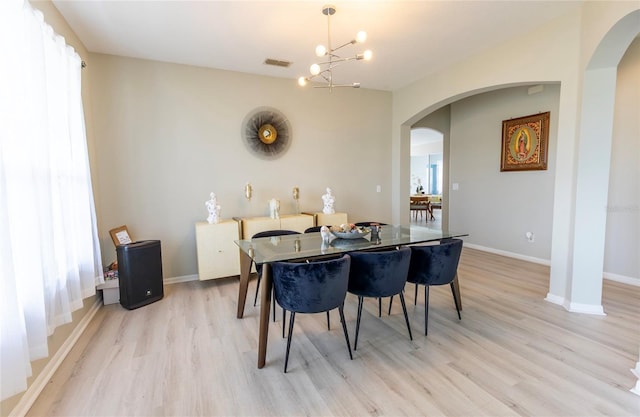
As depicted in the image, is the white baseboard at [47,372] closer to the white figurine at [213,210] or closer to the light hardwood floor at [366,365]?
the light hardwood floor at [366,365]

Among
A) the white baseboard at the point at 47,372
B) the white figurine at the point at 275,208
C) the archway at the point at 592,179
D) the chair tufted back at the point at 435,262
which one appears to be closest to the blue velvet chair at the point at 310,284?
the chair tufted back at the point at 435,262

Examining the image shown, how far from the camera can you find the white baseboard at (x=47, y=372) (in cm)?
161

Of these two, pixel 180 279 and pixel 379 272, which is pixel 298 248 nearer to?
pixel 379 272

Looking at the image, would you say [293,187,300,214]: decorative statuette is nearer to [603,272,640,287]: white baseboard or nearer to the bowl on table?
the bowl on table

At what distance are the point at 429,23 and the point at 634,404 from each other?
316 cm

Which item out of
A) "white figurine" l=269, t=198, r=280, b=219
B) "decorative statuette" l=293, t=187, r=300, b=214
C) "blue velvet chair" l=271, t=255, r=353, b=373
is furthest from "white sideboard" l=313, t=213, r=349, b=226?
"blue velvet chair" l=271, t=255, r=353, b=373

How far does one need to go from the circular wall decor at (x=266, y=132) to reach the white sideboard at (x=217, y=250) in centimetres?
114

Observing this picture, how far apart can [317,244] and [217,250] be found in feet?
5.48

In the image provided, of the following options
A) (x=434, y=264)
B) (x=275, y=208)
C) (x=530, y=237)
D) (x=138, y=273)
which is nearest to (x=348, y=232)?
(x=434, y=264)

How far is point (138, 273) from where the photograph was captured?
3.02m

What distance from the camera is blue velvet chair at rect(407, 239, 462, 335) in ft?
7.95

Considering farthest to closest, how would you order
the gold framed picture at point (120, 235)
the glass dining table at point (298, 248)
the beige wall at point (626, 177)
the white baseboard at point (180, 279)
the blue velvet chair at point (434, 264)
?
the white baseboard at point (180, 279) < the beige wall at point (626, 177) < the gold framed picture at point (120, 235) < the blue velvet chair at point (434, 264) < the glass dining table at point (298, 248)

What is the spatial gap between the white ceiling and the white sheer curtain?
65 centimetres

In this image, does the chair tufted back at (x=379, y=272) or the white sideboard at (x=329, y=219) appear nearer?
the chair tufted back at (x=379, y=272)
